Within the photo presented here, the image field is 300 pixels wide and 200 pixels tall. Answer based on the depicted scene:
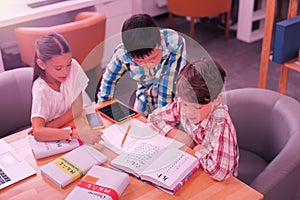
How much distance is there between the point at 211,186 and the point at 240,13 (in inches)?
125

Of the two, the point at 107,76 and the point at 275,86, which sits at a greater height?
the point at 107,76

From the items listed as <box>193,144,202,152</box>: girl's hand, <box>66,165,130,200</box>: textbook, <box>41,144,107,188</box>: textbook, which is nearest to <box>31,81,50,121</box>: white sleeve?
<box>41,144,107,188</box>: textbook

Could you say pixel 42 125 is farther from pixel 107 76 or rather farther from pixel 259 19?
pixel 259 19

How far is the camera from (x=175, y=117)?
1911 millimetres

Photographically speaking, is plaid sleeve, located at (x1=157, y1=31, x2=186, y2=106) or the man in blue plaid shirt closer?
the man in blue plaid shirt

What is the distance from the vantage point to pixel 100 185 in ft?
5.19

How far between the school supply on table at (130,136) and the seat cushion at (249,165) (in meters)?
0.42

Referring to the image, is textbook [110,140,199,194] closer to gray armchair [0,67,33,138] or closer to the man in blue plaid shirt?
the man in blue plaid shirt

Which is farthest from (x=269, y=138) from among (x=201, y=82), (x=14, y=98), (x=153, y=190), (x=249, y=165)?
(x=14, y=98)

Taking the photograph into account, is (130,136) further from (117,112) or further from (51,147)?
(51,147)

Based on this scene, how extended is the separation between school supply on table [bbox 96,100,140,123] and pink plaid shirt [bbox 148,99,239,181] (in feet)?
0.63

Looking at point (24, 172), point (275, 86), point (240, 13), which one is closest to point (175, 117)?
point (24, 172)

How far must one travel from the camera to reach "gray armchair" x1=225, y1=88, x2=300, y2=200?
1.76 meters

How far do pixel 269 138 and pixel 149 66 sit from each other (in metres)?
0.65
